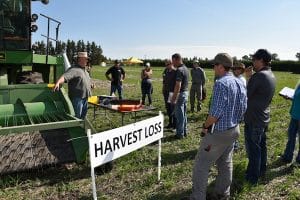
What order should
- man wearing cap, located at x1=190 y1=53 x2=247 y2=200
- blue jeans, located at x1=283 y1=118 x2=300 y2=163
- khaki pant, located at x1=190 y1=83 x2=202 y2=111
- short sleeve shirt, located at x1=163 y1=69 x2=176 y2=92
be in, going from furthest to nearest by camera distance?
khaki pant, located at x1=190 y1=83 x2=202 y2=111
short sleeve shirt, located at x1=163 y1=69 x2=176 y2=92
blue jeans, located at x1=283 y1=118 x2=300 y2=163
man wearing cap, located at x1=190 y1=53 x2=247 y2=200

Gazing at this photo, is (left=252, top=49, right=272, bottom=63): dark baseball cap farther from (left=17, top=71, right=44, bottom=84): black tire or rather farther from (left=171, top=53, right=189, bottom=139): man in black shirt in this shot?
(left=17, top=71, right=44, bottom=84): black tire

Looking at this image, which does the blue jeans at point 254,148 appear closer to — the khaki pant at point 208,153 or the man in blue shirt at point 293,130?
the khaki pant at point 208,153

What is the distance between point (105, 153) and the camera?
4648 mm

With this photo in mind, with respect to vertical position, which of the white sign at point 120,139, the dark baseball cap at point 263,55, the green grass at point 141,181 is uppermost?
the dark baseball cap at point 263,55

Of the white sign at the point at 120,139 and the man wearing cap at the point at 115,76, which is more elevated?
the man wearing cap at the point at 115,76

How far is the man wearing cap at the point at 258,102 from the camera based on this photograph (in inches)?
216

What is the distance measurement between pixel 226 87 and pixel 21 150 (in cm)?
326

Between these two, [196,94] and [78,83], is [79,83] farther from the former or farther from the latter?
[196,94]

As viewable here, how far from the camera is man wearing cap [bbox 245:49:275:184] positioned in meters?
5.48

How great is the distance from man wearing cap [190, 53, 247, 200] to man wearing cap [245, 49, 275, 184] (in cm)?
70

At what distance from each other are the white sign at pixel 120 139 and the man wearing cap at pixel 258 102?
1.33 m

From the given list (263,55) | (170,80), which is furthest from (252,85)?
(170,80)

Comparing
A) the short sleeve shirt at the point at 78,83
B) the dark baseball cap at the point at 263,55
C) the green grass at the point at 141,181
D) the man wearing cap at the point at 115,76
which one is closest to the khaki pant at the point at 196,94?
the man wearing cap at the point at 115,76

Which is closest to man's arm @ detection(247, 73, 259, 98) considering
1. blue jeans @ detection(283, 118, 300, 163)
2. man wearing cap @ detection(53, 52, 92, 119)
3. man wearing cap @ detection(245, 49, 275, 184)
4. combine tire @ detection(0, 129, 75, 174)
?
man wearing cap @ detection(245, 49, 275, 184)
